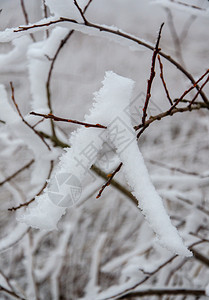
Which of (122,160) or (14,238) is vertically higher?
(122,160)

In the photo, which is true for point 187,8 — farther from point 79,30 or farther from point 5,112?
point 5,112

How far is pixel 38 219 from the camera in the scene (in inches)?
19.7

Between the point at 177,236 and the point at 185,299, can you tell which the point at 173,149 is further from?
the point at 177,236

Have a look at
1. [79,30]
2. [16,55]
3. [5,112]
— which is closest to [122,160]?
[79,30]

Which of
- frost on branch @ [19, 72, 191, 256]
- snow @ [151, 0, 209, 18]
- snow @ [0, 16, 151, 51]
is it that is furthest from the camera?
snow @ [151, 0, 209, 18]

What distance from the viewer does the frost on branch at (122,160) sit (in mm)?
491

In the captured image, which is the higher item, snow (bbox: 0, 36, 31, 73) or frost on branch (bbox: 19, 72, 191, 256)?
snow (bbox: 0, 36, 31, 73)

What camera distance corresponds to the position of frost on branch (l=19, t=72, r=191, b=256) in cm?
49

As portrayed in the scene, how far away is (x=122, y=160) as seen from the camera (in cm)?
53

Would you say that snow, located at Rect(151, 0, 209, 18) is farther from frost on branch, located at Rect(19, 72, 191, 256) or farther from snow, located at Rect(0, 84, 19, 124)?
snow, located at Rect(0, 84, 19, 124)

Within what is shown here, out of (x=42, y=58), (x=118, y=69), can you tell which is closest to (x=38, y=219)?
(x=42, y=58)

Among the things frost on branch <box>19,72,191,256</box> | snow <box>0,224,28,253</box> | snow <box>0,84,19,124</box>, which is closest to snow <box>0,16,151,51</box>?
frost on branch <box>19,72,191,256</box>

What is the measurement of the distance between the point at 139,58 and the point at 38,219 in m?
5.27

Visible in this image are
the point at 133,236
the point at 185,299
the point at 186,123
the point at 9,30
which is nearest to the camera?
→ the point at 9,30
